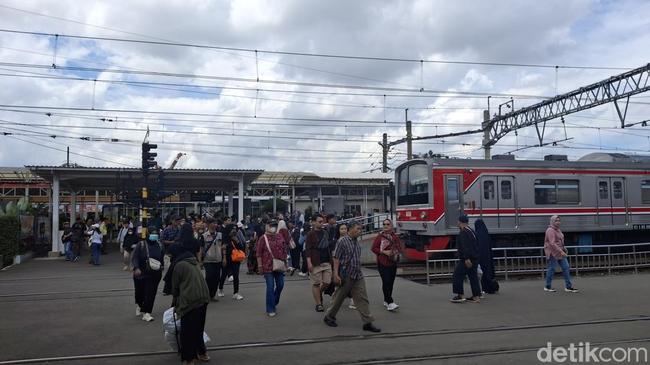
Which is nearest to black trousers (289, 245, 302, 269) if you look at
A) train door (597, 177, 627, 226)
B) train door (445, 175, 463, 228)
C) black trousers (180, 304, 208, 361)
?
train door (445, 175, 463, 228)

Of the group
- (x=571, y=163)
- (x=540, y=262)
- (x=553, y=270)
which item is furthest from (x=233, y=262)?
(x=571, y=163)

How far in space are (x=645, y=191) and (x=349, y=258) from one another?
48.8 ft

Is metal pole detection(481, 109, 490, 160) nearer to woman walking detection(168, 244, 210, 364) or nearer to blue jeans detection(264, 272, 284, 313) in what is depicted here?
blue jeans detection(264, 272, 284, 313)

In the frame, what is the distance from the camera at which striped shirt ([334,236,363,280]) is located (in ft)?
27.4

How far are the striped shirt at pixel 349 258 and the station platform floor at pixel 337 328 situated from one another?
2.85 ft

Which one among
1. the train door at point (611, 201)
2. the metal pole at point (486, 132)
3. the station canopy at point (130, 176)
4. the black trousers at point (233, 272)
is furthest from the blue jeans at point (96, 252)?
the metal pole at point (486, 132)

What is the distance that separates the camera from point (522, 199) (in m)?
16.7

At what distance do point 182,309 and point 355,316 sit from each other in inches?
153

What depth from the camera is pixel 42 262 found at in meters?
20.5

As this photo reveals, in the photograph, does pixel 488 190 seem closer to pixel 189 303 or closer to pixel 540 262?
pixel 540 262

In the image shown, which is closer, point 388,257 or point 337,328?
point 337,328

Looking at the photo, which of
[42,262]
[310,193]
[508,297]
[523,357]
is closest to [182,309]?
[523,357]

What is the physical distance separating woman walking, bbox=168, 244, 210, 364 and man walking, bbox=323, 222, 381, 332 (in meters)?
2.48

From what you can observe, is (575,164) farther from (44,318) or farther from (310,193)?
(310,193)
